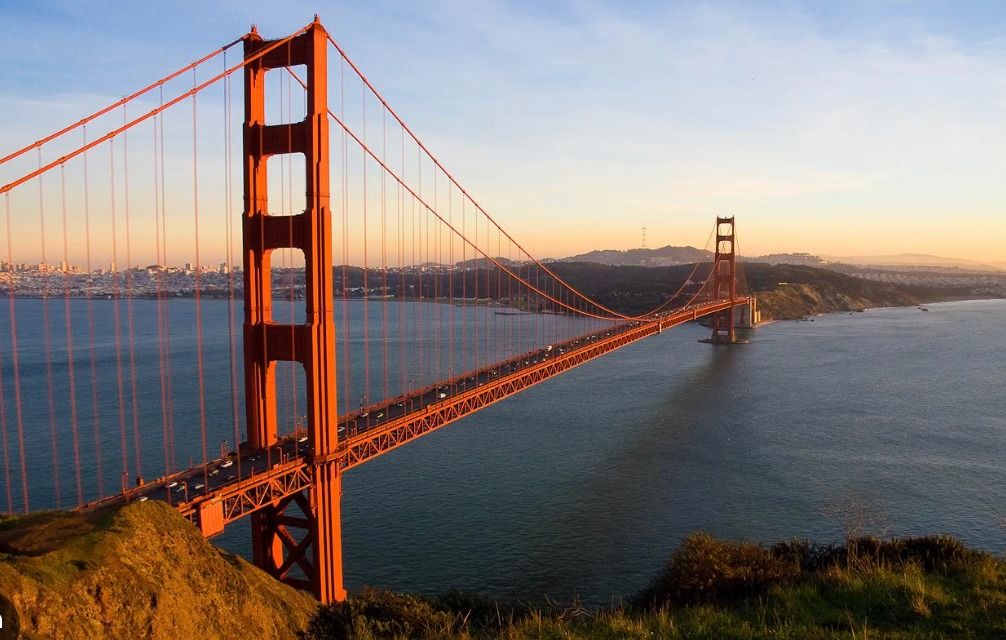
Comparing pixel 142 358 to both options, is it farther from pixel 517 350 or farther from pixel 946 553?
pixel 946 553

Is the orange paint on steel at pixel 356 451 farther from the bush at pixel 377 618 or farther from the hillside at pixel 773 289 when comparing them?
the hillside at pixel 773 289

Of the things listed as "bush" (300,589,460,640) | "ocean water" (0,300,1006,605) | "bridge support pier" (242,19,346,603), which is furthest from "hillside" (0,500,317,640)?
"ocean water" (0,300,1006,605)

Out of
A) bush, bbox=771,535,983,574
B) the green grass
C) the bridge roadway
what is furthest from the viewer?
the bridge roadway

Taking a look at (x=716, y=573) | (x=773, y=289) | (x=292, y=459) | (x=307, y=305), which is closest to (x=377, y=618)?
(x=716, y=573)

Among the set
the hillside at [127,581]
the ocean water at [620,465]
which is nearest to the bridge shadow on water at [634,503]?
the ocean water at [620,465]

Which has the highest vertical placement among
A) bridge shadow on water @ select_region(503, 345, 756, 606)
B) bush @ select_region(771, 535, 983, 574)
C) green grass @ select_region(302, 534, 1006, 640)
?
green grass @ select_region(302, 534, 1006, 640)

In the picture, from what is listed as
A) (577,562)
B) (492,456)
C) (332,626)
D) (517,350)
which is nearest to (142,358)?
(517,350)

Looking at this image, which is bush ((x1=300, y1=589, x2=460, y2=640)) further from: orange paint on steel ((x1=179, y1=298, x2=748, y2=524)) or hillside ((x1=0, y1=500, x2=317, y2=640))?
orange paint on steel ((x1=179, y1=298, x2=748, y2=524))
